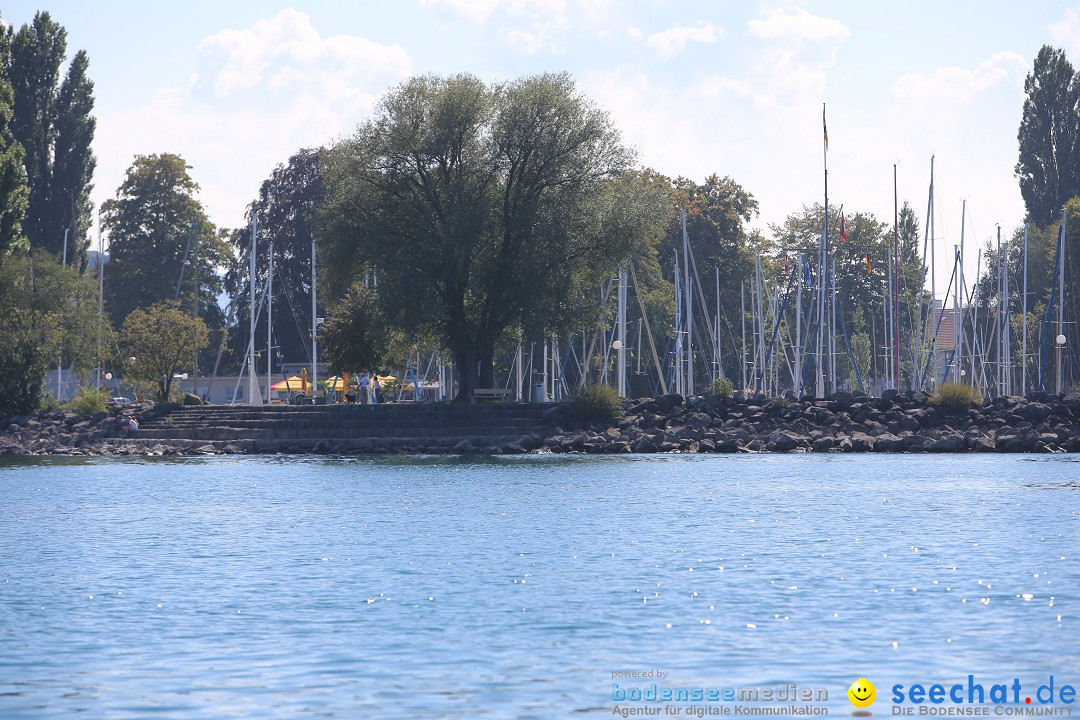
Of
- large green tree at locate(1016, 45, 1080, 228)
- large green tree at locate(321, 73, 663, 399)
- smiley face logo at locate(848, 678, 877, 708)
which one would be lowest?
smiley face logo at locate(848, 678, 877, 708)

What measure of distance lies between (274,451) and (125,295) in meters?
38.9

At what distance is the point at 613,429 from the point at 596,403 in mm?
1425

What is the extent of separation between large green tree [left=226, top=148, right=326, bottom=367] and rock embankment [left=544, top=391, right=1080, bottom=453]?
36.5 m

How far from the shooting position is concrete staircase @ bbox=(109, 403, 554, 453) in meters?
49.7

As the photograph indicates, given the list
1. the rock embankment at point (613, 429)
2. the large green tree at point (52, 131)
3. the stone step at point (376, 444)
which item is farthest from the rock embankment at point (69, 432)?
the large green tree at point (52, 131)

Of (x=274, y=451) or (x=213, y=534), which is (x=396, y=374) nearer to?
(x=274, y=451)

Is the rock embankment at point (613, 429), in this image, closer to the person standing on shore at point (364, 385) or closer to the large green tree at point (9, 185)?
the large green tree at point (9, 185)

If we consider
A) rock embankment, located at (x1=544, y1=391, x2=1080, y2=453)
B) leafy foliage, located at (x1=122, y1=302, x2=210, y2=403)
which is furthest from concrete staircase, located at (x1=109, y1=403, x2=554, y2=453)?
leafy foliage, located at (x1=122, y1=302, x2=210, y2=403)

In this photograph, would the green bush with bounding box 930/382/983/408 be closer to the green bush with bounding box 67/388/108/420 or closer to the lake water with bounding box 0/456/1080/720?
the lake water with bounding box 0/456/1080/720

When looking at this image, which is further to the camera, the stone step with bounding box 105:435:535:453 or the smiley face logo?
the stone step with bounding box 105:435:535:453

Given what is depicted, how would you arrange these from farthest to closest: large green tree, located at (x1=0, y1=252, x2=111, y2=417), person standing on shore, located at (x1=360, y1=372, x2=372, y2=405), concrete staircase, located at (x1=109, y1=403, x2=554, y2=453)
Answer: person standing on shore, located at (x1=360, y1=372, x2=372, y2=405) < large green tree, located at (x1=0, y1=252, x2=111, y2=417) < concrete staircase, located at (x1=109, y1=403, x2=554, y2=453)

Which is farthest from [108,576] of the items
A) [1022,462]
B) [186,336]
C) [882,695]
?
[186,336]

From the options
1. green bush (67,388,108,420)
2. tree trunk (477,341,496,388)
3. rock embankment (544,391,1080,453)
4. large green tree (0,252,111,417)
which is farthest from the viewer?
large green tree (0,252,111,417)

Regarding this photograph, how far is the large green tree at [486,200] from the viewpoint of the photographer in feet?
170
